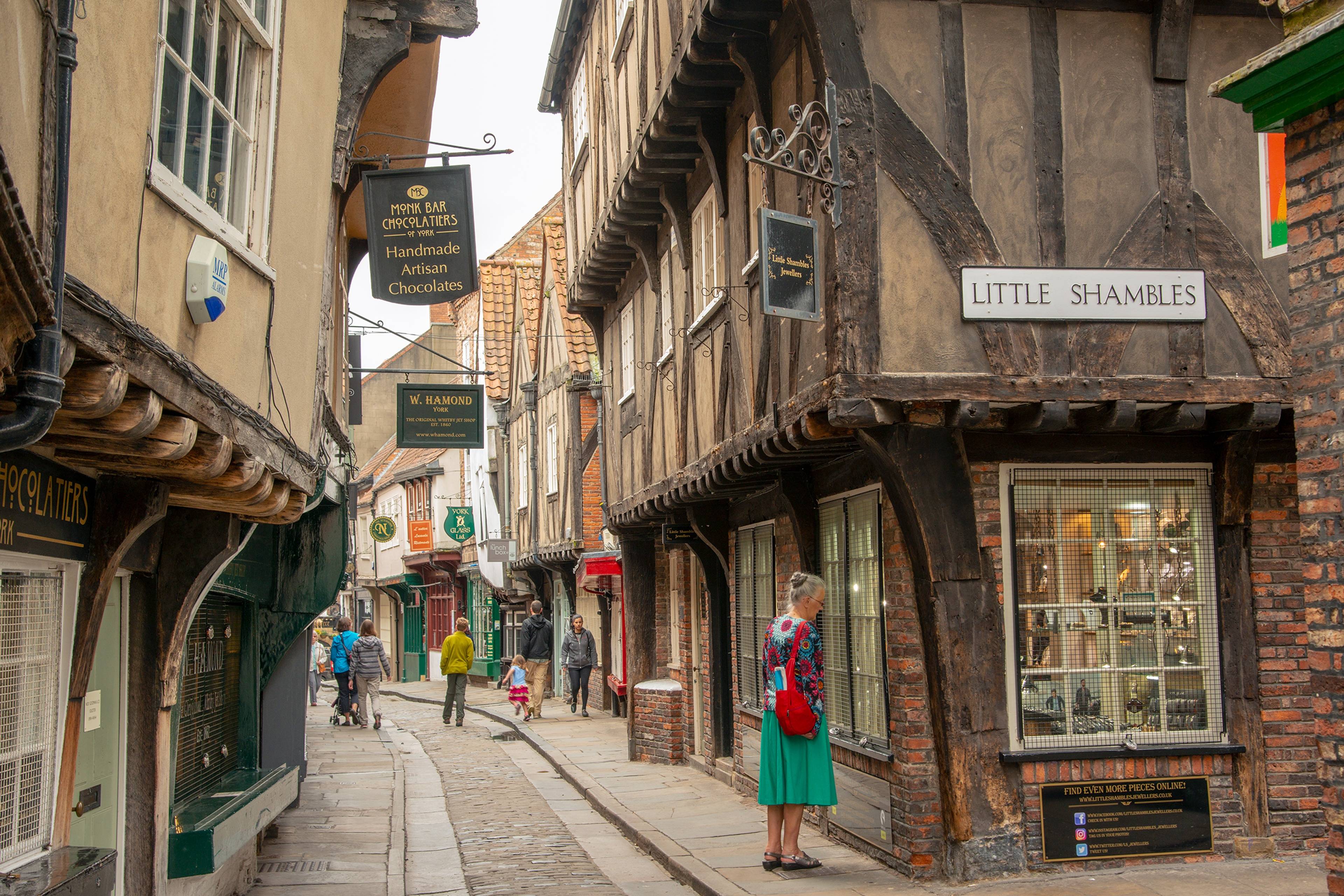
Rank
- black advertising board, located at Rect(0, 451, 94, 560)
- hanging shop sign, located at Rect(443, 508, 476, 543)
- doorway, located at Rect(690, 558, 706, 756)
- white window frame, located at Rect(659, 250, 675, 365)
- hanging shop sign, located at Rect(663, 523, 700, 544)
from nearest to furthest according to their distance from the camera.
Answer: black advertising board, located at Rect(0, 451, 94, 560), white window frame, located at Rect(659, 250, 675, 365), hanging shop sign, located at Rect(663, 523, 700, 544), doorway, located at Rect(690, 558, 706, 756), hanging shop sign, located at Rect(443, 508, 476, 543)

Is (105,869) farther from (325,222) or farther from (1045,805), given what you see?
(1045,805)

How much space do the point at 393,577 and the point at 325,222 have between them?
34124 mm

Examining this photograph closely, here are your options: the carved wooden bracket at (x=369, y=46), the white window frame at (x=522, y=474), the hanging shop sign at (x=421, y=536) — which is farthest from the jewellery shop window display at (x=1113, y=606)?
the hanging shop sign at (x=421, y=536)

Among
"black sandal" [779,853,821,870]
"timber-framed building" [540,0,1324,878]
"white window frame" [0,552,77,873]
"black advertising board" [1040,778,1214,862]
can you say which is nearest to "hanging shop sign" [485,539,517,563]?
"timber-framed building" [540,0,1324,878]

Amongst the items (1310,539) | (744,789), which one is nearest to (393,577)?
(744,789)

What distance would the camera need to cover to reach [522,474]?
27.1 meters

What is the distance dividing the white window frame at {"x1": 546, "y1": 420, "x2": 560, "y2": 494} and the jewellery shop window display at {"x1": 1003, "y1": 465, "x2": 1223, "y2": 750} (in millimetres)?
15682

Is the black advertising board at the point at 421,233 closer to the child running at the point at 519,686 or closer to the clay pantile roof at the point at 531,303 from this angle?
the child running at the point at 519,686

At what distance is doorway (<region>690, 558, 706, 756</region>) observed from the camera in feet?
44.0

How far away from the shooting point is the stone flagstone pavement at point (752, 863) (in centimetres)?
696

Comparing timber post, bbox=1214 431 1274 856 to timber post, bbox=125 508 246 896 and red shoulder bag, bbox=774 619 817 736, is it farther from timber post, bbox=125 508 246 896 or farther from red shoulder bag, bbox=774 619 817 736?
timber post, bbox=125 508 246 896

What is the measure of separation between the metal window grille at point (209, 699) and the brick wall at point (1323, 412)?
5.82 m

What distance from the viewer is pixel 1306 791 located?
759 centimetres

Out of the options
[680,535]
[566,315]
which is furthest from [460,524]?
[680,535]
